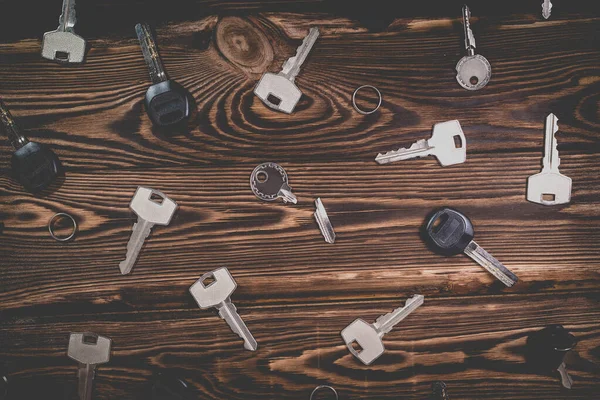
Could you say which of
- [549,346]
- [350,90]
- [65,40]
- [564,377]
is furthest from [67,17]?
[564,377]

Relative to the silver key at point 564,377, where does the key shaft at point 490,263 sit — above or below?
above

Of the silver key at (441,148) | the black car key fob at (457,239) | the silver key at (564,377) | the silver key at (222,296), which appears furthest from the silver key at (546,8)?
the silver key at (222,296)

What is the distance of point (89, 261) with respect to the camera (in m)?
1.09

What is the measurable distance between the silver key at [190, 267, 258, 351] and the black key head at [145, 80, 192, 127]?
422 mm

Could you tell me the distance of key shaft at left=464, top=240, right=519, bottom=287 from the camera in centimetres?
106

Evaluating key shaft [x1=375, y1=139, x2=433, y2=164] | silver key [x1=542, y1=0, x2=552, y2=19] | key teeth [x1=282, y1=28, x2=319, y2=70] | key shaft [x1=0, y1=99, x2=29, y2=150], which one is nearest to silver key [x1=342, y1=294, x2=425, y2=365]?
key shaft [x1=375, y1=139, x2=433, y2=164]

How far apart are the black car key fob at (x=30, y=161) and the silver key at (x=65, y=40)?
196 mm

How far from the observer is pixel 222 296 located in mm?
1063

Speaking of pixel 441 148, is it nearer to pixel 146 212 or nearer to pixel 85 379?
pixel 146 212

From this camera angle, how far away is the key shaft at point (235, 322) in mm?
1080

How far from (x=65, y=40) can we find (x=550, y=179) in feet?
4.42

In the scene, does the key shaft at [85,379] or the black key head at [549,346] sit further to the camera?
the key shaft at [85,379]

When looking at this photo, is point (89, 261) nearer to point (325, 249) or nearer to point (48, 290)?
point (48, 290)

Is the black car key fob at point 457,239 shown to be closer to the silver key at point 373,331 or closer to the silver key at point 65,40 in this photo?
the silver key at point 373,331
